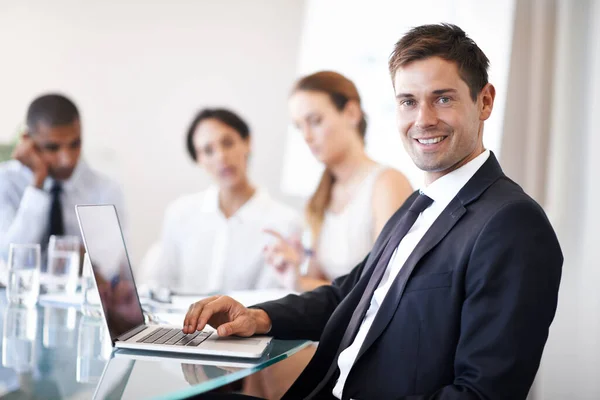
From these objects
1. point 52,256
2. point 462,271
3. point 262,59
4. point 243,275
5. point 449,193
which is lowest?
point 243,275

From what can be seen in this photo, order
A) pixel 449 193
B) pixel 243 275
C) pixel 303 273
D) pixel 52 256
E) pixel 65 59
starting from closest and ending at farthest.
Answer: pixel 449 193
pixel 52 256
pixel 303 273
pixel 243 275
pixel 65 59

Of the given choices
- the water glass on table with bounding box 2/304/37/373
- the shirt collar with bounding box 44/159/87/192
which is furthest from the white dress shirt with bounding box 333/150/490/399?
the shirt collar with bounding box 44/159/87/192

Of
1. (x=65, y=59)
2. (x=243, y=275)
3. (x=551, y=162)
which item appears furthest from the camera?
(x=65, y=59)

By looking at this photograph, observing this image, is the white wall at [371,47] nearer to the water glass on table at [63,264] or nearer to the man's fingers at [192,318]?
the water glass on table at [63,264]

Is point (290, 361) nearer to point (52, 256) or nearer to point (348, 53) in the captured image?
point (52, 256)

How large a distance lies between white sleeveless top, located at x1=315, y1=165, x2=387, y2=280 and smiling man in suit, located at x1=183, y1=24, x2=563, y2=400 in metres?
1.60

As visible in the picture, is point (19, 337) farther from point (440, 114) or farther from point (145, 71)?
point (145, 71)

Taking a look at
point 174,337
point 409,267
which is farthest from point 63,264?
point 409,267

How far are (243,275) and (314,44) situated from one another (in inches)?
54.1

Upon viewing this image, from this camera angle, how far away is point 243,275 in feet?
12.5

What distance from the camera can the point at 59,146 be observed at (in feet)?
13.6

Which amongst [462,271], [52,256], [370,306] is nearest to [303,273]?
[52,256]

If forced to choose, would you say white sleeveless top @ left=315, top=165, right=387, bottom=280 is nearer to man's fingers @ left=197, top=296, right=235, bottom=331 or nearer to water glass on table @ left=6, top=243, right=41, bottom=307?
water glass on table @ left=6, top=243, right=41, bottom=307

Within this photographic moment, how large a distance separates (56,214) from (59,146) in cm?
45
